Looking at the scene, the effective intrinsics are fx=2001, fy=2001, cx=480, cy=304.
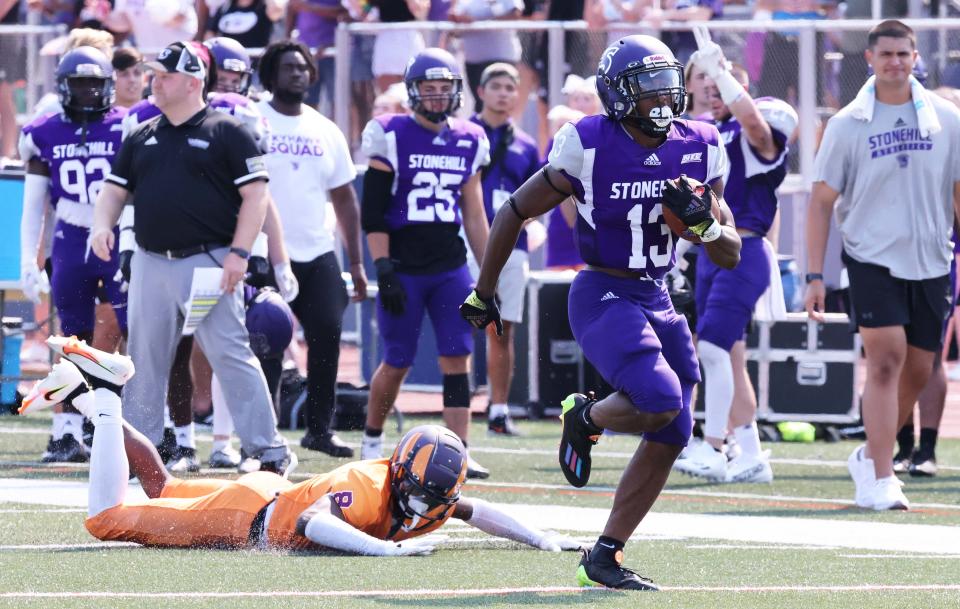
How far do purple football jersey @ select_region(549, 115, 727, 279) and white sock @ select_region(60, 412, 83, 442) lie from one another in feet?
15.5

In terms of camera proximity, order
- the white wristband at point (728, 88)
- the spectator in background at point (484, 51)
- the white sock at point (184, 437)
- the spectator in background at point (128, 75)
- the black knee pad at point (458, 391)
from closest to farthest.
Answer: the white wristband at point (728, 88)
the white sock at point (184, 437)
the black knee pad at point (458, 391)
the spectator in background at point (128, 75)
the spectator in background at point (484, 51)

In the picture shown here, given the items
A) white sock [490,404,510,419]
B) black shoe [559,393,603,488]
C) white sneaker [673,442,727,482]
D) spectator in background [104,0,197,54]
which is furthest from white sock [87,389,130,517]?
spectator in background [104,0,197,54]

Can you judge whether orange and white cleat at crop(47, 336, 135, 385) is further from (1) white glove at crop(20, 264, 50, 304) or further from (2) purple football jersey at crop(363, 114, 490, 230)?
(1) white glove at crop(20, 264, 50, 304)

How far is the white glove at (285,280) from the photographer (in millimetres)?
10117

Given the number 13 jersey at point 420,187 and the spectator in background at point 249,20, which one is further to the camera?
the spectator in background at point 249,20

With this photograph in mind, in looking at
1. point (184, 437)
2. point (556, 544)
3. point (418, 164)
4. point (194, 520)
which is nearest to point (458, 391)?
point (418, 164)

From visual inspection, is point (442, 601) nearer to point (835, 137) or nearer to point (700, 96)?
point (835, 137)

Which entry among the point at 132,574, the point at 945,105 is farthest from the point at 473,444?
the point at 132,574

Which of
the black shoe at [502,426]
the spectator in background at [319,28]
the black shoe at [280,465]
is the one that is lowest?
the black shoe at [502,426]

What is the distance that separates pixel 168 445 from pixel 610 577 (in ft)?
14.5

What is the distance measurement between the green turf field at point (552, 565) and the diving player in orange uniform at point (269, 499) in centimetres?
10

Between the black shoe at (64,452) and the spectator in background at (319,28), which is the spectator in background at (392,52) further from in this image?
the black shoe at (64,452)

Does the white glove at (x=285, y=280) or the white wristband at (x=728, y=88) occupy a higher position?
the white wristband at (x=728, y=88)

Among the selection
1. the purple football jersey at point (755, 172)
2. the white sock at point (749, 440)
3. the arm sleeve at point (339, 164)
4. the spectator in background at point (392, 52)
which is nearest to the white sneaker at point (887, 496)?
the white sock at point (749, 440)
